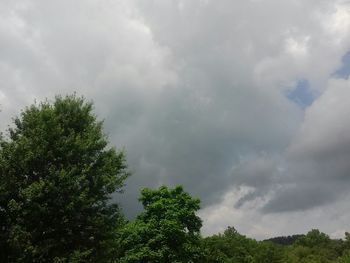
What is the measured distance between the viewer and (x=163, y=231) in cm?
5728

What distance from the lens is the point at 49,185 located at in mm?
29141

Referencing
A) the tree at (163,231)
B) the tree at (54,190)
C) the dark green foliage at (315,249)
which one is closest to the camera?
the tree at (54,190)

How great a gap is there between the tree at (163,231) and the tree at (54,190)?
24.7 m

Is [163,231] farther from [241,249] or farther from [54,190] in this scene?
[241,249]

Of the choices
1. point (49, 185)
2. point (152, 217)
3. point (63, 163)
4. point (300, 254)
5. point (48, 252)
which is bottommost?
point (48, 252)

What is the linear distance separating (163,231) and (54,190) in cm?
2953

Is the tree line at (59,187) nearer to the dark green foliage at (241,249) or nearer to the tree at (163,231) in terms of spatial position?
the tree at (163,231)

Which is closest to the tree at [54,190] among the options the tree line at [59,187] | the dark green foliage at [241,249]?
the tree line at [59,187]

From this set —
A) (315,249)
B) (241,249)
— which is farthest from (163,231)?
(315,249)

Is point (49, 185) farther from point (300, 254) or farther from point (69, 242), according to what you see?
point (300, 254)

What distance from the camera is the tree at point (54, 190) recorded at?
2916 centimetres

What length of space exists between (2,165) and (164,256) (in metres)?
29.6

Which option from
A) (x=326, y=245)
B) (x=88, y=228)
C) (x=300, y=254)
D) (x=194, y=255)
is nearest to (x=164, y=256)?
(x=194, y=255)

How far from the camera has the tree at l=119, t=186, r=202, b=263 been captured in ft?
185
